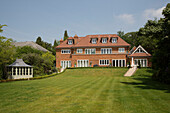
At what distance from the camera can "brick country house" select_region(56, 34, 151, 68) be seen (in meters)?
45.0

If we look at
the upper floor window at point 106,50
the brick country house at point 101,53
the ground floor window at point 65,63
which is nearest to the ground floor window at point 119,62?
the brick country house at point 101,53

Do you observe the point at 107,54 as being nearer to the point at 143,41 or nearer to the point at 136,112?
the point at 143,41

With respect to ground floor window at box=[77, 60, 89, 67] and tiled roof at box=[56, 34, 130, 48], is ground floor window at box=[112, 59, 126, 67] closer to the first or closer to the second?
tiled roof at box=[56, 34, 130, 48]

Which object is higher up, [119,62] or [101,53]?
[101,53]

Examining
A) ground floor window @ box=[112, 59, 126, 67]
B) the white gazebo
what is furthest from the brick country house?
the white gazebo

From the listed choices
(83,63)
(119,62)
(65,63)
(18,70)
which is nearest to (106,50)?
(119,62)

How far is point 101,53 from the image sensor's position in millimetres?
47125

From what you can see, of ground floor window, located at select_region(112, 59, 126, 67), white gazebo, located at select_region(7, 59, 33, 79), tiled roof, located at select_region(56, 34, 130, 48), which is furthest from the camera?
tiled roof, located at select_region(56, 34, 130, 48)

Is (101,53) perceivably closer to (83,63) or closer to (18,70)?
(83,63)

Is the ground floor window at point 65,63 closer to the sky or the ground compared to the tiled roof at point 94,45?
closer to the ground

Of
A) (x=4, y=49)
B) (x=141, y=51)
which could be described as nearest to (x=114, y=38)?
(x=141, y=51)

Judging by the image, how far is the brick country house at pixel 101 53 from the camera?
4500 cm

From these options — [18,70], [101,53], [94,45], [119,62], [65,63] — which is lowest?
[18,70]

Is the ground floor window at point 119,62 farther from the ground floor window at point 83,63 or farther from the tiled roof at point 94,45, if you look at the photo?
the ground floor window at point 83,63
